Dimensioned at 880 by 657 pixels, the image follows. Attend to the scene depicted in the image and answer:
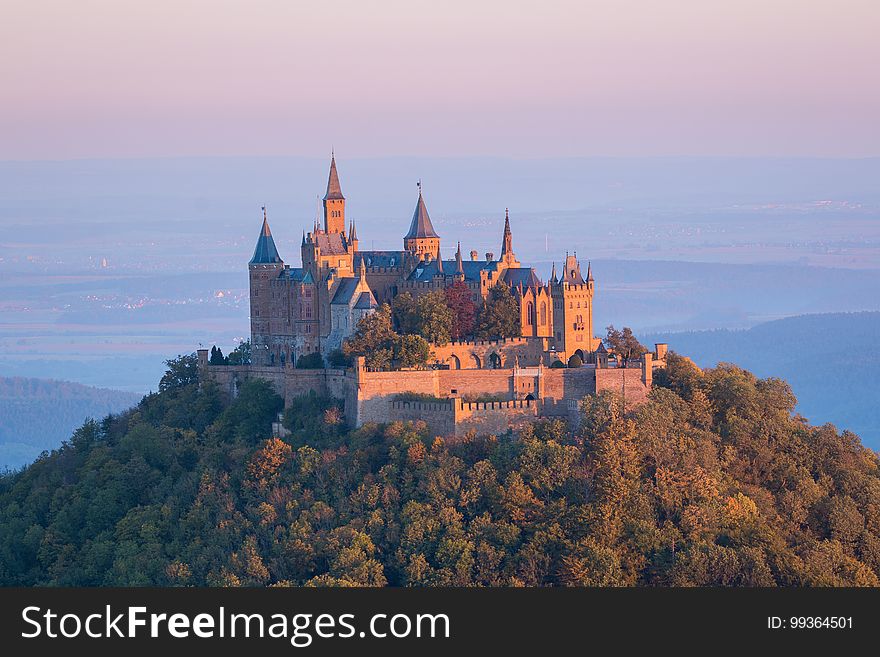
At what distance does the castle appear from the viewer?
76562mm

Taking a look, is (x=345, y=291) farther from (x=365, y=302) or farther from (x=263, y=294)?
(x=263, y=294)

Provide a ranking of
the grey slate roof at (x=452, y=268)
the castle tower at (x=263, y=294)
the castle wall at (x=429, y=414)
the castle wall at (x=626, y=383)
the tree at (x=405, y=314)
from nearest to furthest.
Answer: the castle wall at (x=429, y=414) < the castle wall at (x=626, y=383) < the tree at (x=405, y=314) < the grey slate roof at (x=452, y=268) < the castle tower at (x=263, y=294)

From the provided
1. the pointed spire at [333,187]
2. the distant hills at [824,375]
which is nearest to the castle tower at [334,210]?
the pointed spire at [333,187]

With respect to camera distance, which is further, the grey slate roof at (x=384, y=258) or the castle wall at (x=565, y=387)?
the grey slate roof at (x=384, y=258)

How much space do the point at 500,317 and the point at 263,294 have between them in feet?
37.3

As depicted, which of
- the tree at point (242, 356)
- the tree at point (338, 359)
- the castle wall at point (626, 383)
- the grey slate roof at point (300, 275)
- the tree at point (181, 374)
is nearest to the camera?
the castle wall at point (626, 383)

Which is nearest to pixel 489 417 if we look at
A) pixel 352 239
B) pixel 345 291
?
pixel 345 291

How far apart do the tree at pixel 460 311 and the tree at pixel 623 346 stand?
18.3ft

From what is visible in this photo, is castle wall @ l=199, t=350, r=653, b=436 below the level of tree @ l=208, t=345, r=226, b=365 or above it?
below

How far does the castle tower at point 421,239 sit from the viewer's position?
86.1m

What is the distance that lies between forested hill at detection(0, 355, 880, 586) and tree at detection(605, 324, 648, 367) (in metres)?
1.97

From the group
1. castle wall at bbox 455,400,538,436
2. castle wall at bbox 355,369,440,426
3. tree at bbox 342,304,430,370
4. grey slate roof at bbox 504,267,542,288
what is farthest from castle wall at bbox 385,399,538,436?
grey slate roof at bbox 504,267,542,288

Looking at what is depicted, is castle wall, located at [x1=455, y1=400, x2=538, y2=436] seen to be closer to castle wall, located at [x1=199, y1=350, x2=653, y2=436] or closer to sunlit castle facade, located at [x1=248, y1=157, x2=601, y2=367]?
castle wall, located at [x1=199, y1=350, x2=653, y2=436]

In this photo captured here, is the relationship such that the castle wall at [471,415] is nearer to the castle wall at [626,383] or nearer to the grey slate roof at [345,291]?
the castle wall at [626,383]
